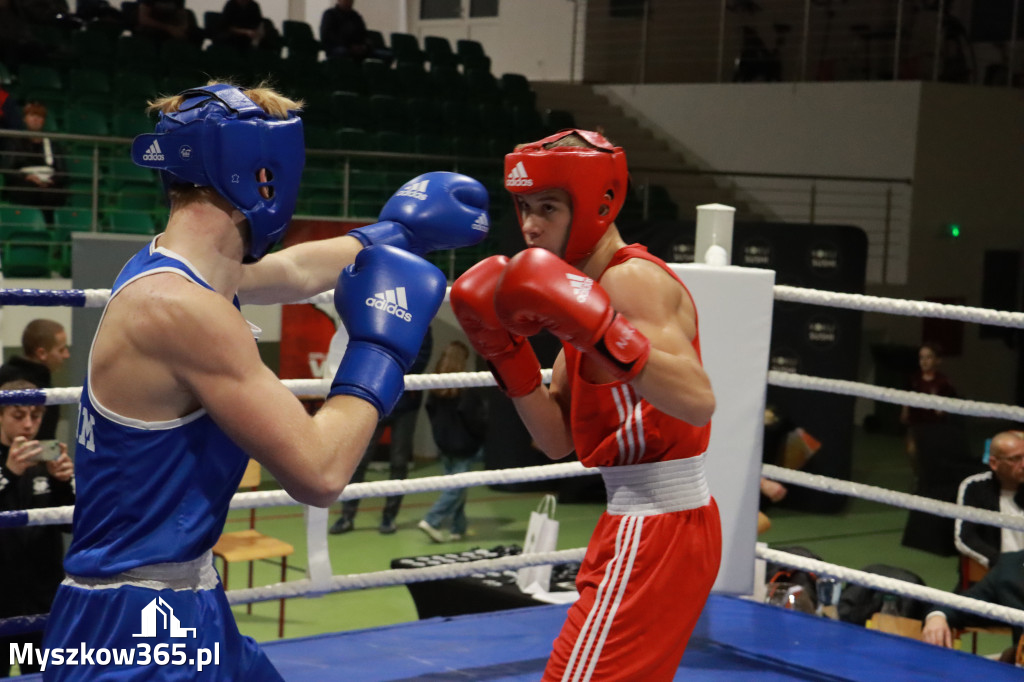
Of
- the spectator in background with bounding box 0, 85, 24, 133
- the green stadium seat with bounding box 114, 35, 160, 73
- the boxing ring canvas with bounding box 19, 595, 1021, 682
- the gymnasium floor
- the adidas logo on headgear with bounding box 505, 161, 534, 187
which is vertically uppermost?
the green stadium seat with bounding box 114, 35, 160, 73

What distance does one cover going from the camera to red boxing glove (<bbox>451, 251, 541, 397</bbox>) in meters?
2.00

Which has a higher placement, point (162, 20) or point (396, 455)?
point (162, 20)

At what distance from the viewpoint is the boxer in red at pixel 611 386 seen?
5.94ft

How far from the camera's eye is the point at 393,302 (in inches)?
56.4

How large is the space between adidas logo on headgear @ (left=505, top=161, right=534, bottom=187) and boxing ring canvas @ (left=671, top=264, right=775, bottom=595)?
2.96 ft

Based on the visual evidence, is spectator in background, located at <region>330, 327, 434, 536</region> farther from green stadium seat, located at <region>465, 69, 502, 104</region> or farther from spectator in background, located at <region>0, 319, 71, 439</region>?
green stadium seat, located at <region>465, 69, 502, 104</region>

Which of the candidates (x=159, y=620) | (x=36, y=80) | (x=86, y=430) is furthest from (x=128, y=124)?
(x=159, y=620)

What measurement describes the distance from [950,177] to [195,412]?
939 centimetres

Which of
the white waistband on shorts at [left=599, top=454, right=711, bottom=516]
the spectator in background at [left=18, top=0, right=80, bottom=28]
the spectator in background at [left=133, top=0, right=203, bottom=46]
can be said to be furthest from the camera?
the spectator in background at [left=133, top=0, right=203, bottom=46]

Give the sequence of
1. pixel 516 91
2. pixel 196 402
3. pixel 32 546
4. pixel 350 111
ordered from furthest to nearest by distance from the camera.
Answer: pixel 516 91 → pixel 350 111 → pixel 32 546 → pixel 196 402

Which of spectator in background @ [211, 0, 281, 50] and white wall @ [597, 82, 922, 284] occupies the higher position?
spectator in background @ [211, 0, 281, 50]

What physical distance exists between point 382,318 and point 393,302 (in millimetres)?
25

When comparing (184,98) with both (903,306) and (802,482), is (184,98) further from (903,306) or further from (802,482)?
(802,482)

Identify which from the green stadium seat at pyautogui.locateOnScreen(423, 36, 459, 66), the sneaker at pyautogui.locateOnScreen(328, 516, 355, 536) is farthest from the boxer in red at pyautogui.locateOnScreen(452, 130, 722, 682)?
the green stadium seat at pyautogui.locateOnScreen(423, 36, 459, 66)
